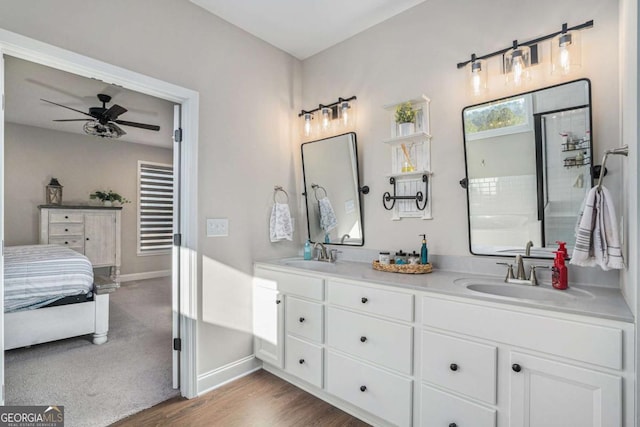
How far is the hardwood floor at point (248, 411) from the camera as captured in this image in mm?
1936

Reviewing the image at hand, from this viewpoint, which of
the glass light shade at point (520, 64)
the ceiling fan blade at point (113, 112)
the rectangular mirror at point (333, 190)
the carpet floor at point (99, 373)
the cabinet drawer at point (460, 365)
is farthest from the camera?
the ceiling fan blade at point (113, 112)

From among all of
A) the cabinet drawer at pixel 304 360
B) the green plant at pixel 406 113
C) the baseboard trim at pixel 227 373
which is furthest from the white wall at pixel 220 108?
the green plant at pixel 406 113

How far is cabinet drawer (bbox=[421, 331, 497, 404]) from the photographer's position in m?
1.44

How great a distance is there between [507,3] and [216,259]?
8.34ft

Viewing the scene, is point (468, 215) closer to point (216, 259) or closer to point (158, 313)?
point (216, 259)

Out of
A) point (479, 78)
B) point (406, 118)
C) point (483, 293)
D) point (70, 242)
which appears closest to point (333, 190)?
point (406, 118)

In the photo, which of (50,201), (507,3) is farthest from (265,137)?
(50,201)

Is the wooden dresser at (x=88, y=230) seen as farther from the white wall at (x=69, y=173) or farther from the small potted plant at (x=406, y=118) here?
the small potted plant at (x=406, y=118)

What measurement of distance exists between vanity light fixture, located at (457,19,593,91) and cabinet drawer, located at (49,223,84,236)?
6.00 meters

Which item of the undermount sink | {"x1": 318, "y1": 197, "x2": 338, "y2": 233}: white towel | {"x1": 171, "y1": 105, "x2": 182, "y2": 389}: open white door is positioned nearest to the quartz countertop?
the undermount sink

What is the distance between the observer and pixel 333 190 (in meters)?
2.80

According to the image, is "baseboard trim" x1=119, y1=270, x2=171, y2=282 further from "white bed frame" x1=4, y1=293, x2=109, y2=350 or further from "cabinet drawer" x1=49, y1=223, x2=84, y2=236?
"white bed frame" x1=4, y1=293, x2=109, y2=350

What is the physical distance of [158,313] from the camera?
4.04 meters

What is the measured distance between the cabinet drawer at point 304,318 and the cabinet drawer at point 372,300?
17cm
